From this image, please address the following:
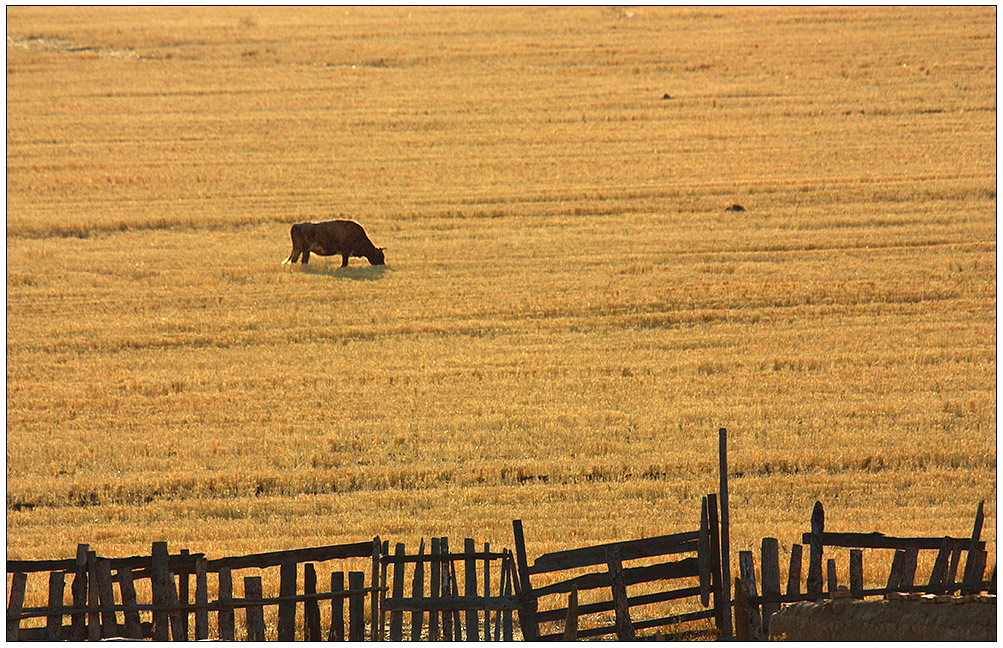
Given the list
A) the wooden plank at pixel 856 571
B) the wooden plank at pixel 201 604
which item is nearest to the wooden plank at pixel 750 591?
the wooden plank at pixel 856 571

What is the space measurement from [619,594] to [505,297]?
45.2 feet

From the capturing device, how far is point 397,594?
9.12 m

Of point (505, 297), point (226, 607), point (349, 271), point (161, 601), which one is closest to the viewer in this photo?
point (226, 607)

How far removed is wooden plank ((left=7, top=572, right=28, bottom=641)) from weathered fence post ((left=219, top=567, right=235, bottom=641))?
1.34 metres

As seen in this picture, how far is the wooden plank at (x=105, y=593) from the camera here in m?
8.62

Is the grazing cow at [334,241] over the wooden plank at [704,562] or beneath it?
over

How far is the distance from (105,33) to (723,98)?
2805 centimetres

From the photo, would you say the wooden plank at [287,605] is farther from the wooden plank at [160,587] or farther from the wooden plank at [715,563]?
the wooden plank at [715,563]

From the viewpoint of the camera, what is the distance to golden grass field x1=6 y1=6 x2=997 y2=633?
43.8 feet

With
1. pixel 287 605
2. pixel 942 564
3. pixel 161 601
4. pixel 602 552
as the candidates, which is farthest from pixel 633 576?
pixel 161 601

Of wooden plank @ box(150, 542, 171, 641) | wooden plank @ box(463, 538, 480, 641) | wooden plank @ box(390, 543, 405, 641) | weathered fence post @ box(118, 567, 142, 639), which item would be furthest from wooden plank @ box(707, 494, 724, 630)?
weathered fence post @ box(118, 567, 142, 639)

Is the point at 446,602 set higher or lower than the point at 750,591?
lower

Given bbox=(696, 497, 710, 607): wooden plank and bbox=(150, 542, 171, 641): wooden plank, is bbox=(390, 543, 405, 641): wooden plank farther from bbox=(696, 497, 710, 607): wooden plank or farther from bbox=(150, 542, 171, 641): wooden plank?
bbox=(696, 497, 710, 607): wooden plank

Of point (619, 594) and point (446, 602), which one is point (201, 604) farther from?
point (619, 594)
